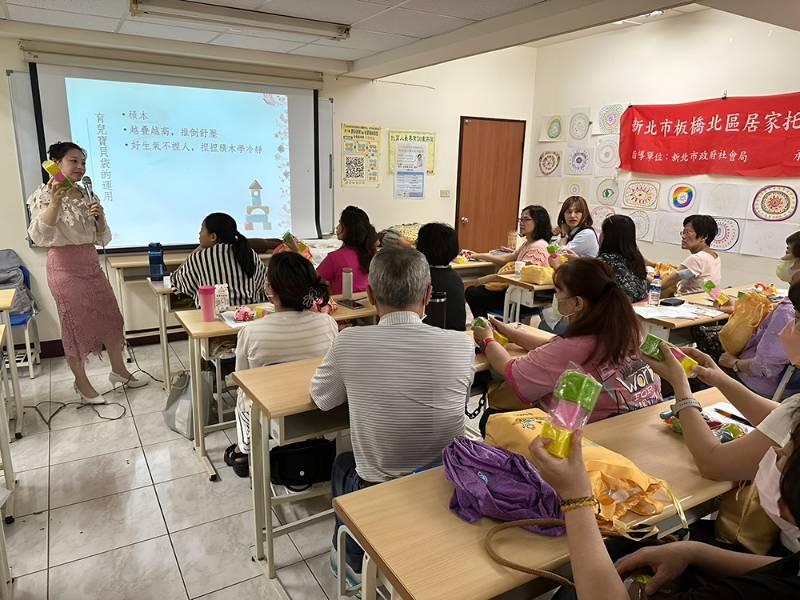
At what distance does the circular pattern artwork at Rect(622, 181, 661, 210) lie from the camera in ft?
18.1

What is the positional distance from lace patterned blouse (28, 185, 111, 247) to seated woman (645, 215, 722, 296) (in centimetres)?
410

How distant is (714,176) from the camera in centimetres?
504

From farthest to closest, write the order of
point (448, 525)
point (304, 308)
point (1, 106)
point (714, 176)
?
point (714, 176), point (1, 106), point (304, 308), point (448, 525)

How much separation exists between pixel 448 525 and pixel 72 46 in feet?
15.2

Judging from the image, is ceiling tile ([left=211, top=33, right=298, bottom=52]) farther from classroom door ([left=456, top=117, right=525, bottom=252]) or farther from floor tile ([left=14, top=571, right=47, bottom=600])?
floor tile ([left=14, top=571, right=47, bottom=600])

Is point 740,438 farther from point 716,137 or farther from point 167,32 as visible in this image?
point 716,137

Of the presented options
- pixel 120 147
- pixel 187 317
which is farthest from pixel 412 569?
pixel 120 147

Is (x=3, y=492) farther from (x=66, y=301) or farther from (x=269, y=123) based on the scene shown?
(x=269, y=123)

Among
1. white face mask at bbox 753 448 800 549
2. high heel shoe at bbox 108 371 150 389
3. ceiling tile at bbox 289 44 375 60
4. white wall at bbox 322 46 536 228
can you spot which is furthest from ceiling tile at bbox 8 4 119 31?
white face mask at bbox 753 448 800 549

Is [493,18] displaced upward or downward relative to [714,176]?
upward

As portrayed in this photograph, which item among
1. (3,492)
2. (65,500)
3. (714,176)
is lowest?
(65,500)

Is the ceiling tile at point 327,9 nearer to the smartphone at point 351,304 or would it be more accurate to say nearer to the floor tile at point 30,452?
the smartphone at point 351,304

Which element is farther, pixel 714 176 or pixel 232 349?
pixel 714 176

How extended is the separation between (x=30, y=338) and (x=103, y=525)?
2.49 meters
